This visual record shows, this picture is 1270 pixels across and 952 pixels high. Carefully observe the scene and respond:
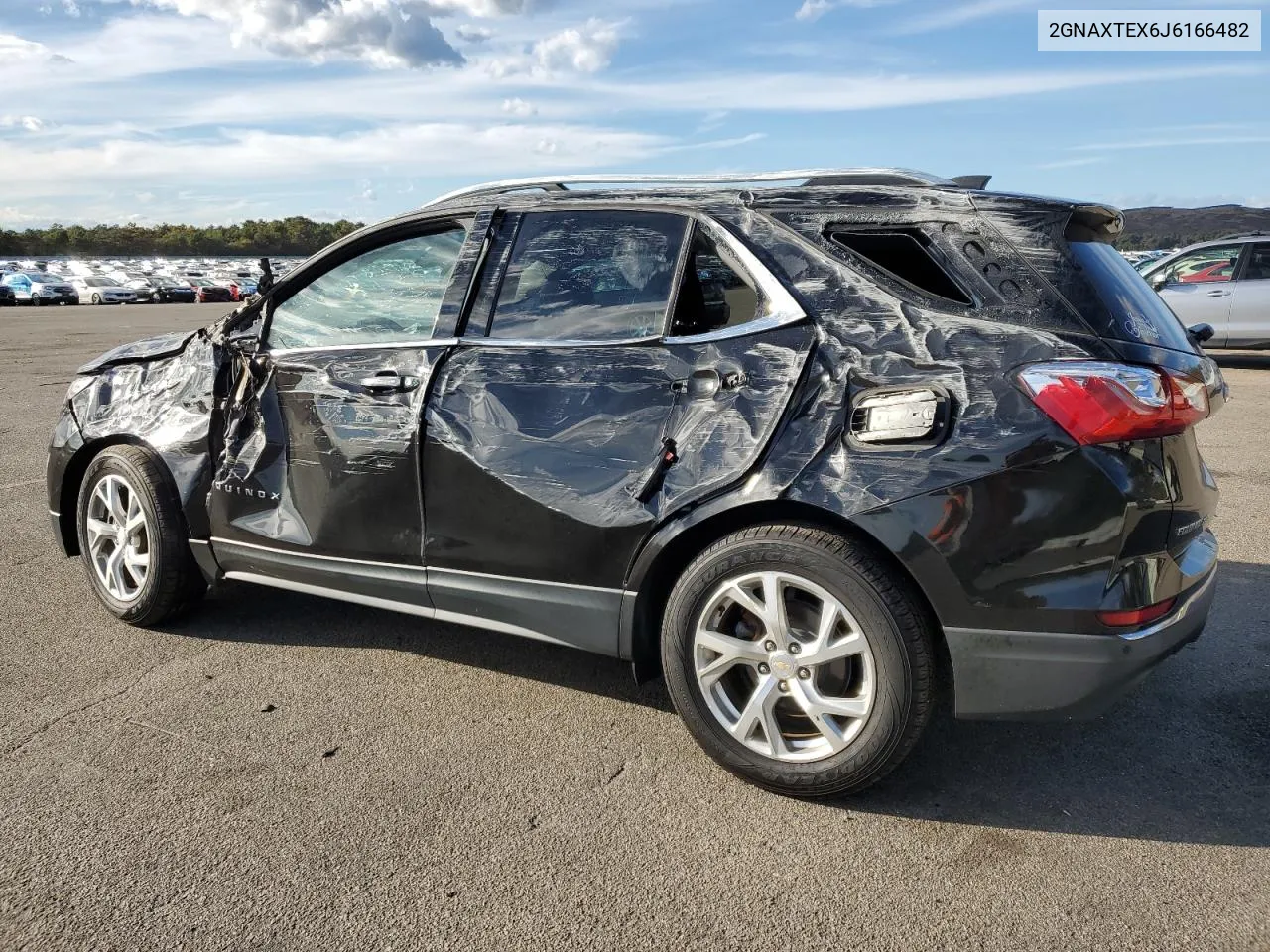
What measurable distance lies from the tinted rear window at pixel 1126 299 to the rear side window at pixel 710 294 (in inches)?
37.4

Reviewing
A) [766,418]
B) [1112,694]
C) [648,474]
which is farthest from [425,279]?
[1112,694]

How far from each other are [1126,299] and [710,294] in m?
1.21

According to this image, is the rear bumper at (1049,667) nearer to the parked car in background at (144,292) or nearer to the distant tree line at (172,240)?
the parked car in background at (144,292)

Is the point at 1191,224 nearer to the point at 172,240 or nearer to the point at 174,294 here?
the point at 174,294

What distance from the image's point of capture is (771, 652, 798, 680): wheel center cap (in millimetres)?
2938

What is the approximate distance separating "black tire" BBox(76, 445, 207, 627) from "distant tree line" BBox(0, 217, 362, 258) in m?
118

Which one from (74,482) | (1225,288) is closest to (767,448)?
(74,482)

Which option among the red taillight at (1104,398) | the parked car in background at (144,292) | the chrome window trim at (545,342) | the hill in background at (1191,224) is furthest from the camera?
the parked car in background at (144,292)

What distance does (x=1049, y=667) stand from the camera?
8.83 feet

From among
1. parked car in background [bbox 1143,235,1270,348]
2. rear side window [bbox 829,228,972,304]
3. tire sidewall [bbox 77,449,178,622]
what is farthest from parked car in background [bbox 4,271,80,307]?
rear side window [bbox 829,228,972,304]

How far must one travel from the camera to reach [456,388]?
3410mm

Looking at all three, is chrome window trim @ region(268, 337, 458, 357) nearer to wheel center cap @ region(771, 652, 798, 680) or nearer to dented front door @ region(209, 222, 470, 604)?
dented front door @ region(209, 222, 470, 604)

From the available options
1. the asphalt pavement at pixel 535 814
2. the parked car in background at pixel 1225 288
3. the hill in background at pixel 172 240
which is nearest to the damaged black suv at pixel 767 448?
the asphalt pavement at pixel 535 814

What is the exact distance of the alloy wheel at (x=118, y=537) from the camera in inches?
166
